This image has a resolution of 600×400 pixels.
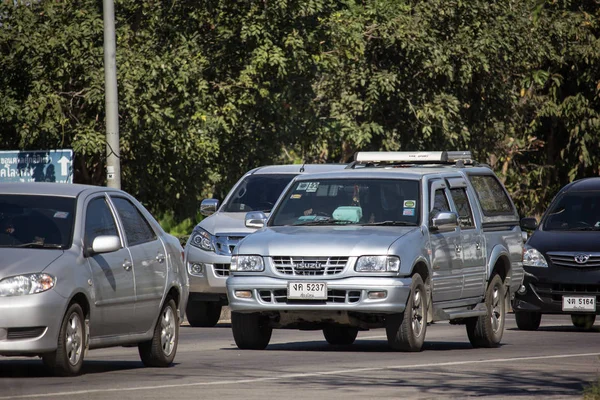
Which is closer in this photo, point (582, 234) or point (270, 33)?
point (582, 234)

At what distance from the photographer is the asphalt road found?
395 inches

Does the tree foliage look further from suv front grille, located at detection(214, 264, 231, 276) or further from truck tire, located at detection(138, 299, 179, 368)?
truck tire, located at detection(138, 299, 179, 368)

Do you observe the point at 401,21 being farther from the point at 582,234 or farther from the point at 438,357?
the point at 438,357

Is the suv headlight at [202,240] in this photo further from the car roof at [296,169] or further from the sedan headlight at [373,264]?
the sedan headlight at [373,264]

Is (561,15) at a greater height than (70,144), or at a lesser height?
greater

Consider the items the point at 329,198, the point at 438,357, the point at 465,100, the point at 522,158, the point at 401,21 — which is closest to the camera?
the point at 438,357

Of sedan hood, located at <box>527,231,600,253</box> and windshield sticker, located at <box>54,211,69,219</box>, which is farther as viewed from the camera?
sedan hood, located at <box>527,231,600,253</box>

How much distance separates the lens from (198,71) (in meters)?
25.5

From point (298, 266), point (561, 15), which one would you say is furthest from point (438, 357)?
point (561, 15)

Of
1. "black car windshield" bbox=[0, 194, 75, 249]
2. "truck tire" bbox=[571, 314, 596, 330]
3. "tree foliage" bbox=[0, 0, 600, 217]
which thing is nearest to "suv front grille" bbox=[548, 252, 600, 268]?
"truck tire" bbox=[571, 314, 596, 330]

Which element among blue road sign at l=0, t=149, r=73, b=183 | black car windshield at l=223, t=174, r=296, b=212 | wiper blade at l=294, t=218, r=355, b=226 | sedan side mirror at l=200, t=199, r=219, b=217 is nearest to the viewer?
wiper blade at l=294, t=218, r=355, b=226

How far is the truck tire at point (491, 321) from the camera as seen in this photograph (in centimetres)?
1538

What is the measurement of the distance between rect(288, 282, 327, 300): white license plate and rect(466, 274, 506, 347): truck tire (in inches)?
103

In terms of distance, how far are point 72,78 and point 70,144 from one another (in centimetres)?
120
